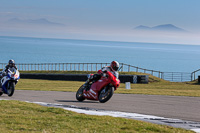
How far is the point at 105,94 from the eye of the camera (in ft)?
50.0

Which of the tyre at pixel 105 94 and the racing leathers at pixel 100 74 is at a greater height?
the racing leathers at pixel 100 74

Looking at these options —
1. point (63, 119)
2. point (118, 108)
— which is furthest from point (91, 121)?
point (118, 108)

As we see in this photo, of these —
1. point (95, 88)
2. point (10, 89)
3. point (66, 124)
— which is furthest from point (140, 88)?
point (66, 124)

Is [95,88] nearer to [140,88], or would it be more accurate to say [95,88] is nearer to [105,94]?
[105,94]

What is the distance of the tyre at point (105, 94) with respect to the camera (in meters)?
15.0

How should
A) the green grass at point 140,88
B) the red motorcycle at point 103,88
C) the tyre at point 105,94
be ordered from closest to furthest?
1. the red motorcycle at point 103,88
2. the tyre at point 105,94
3. the green grass at point 140,88

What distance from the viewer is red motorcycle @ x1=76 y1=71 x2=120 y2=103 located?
1490cm

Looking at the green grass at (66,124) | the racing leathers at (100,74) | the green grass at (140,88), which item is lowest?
the green grass at (66,124)

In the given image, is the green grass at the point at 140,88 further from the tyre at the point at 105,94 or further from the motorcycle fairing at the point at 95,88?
the tyre at the point at 105,94

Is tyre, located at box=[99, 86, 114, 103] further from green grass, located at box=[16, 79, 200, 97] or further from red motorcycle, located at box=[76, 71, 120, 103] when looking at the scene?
green grass, located at box=[16, 79, 200, 97]

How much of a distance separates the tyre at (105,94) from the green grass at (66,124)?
3.80 meters

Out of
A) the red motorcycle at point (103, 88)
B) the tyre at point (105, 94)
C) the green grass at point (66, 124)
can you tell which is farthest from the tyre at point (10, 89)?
the green grass at point (66, 124)

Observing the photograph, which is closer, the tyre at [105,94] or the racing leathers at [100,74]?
the tyre at [105,94]

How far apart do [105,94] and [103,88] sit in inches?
10.7
